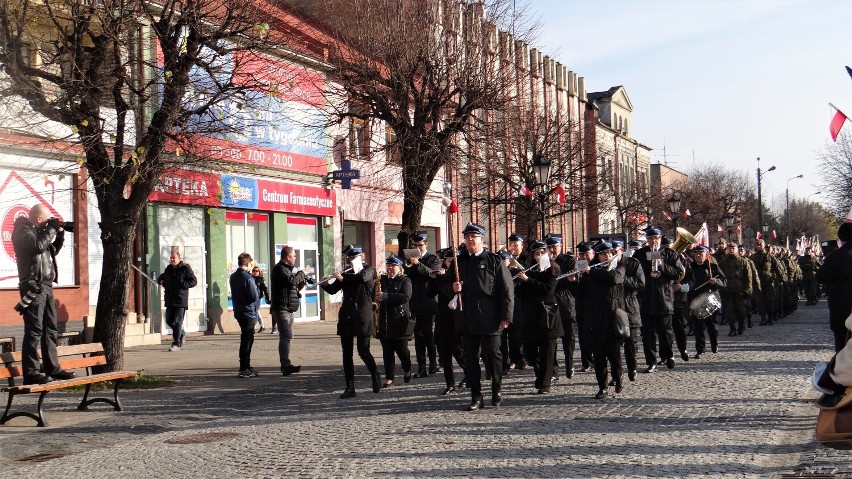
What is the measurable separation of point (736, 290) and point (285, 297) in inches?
431

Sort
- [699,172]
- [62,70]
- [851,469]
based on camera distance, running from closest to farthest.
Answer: [851,469]
[62,70]
[699,172]

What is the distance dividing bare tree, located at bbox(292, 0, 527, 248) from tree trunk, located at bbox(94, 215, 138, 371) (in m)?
8.07

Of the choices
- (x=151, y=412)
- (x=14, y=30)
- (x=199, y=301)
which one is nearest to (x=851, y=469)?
(x=151, y=412)

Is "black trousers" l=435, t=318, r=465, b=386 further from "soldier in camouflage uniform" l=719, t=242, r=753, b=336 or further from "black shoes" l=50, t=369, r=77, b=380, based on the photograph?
"soldier in camouflage uniform" l=719, t=242, r=753, b=336

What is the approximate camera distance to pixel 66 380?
10.9 metres

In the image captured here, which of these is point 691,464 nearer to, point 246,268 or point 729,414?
point 729,414

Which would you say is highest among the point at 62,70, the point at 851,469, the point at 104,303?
the point at 62,70

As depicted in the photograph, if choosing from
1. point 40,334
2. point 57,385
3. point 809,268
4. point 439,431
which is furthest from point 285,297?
point 809,268

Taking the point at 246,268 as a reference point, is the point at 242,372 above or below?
below

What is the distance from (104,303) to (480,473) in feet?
27.4

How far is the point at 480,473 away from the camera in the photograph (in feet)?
24.2

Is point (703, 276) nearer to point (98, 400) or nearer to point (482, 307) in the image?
point (482, 307)

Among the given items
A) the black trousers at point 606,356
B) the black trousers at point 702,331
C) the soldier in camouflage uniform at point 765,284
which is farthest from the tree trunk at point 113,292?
the soldier in camouflage uniform at point 765,284

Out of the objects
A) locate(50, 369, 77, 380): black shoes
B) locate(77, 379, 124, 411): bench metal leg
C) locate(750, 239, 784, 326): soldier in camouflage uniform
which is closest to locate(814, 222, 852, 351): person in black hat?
locate(77, 379, 124, 411): bench metal leg
